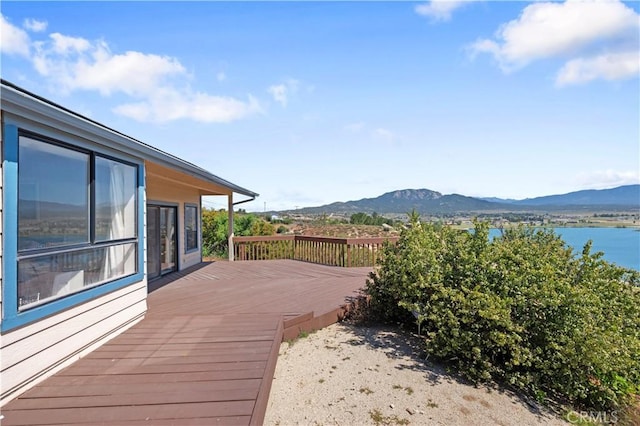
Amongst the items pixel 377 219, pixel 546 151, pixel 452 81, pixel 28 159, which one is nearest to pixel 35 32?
pixel 28 159

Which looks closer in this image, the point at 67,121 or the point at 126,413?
the point at 126,413

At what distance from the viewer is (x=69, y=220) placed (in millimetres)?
2684

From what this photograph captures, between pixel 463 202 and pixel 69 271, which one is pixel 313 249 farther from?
pixel 463 202

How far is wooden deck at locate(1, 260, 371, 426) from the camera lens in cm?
196

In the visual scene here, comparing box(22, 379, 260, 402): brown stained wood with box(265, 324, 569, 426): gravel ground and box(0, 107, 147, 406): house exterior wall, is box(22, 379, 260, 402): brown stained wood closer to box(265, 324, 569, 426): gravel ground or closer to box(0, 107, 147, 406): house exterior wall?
box(0, 107, 147, 406): house exterior wall

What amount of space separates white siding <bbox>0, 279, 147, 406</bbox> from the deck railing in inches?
209

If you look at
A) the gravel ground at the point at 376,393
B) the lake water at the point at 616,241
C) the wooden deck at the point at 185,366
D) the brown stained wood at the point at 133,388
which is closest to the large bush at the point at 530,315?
the gravel ground at the point at 376,393

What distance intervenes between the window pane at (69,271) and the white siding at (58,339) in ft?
0.55

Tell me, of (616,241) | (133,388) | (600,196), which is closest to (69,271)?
(133,388)

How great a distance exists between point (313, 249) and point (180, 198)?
→ 3595 mm

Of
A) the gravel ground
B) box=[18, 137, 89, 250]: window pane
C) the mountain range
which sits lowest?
the gravel ground

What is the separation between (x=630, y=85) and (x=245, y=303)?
8.84 meters

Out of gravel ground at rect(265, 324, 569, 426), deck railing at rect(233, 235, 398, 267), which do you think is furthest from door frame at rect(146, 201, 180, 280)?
gravel ground at rect(265, 324, 569, 426)

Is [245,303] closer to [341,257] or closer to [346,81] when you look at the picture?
[341,257]
